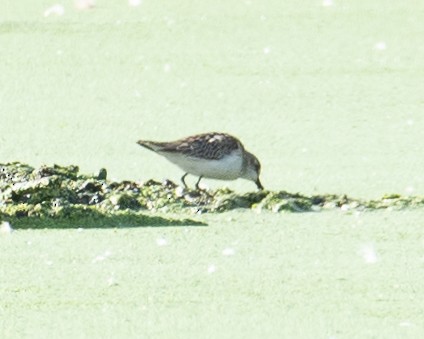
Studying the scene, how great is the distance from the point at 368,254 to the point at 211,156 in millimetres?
1130

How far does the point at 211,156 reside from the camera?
5.04 meters

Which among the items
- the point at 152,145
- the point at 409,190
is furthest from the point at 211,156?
the point at 409,190

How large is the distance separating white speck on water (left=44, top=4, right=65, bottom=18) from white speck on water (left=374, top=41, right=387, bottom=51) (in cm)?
122

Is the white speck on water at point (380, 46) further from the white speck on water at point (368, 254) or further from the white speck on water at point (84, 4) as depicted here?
the white speck on water at point (368, 254)

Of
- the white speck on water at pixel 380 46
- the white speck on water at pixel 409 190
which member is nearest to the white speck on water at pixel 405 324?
the white speck on water at pixel 409 190

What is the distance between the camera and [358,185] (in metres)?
4.79

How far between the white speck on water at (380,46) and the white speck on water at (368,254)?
2.18 m

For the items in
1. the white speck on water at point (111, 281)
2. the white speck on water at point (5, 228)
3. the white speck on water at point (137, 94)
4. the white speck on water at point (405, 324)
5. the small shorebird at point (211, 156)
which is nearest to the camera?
the white speck on water at point (405, 324)

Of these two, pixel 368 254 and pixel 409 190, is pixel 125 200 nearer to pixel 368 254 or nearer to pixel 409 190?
pixel 409 190

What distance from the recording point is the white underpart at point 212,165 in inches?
193

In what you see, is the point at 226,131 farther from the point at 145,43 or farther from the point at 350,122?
the point at 145,43

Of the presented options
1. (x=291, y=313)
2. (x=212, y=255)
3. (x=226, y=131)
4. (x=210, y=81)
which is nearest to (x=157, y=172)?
(x=226, y=131)

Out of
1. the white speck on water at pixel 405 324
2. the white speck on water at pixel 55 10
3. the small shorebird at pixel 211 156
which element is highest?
the white speck on water at pixel 405 324

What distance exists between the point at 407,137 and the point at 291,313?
6.08 ft
